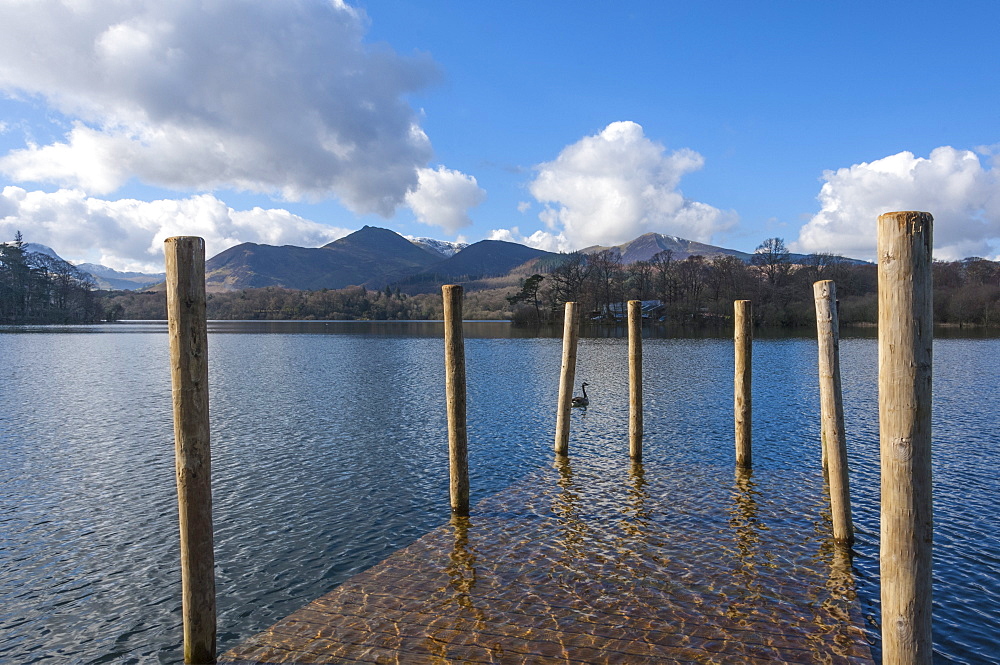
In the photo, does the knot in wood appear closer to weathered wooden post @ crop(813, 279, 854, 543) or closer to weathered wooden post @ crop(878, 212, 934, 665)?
weathered wooden post @ crop(878, 212, 934, 665)

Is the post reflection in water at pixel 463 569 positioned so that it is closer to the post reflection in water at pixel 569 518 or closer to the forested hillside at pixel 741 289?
the post reflection in water at pixel 569 518

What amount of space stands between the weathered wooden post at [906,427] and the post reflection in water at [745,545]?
2.84m

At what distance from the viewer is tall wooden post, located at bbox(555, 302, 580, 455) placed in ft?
48.2

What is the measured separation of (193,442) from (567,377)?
10024 millimetres

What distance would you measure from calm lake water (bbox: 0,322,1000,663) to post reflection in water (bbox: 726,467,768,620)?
71cm

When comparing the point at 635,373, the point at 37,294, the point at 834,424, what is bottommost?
the point at 834,424

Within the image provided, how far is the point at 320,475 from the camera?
14516 mm

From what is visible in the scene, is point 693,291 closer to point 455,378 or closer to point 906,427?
point 455,378

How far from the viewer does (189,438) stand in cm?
588

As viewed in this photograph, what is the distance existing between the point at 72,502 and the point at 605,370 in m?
29.7

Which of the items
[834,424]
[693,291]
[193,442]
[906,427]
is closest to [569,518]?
[834,424]

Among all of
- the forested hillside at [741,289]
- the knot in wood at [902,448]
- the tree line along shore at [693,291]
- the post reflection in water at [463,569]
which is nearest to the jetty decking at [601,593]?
the post reflection in water at [463,569]

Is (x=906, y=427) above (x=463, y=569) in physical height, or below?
above

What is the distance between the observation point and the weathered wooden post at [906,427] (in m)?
4.31
